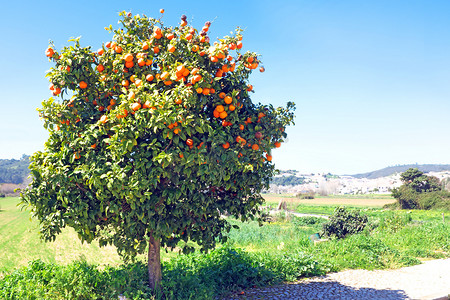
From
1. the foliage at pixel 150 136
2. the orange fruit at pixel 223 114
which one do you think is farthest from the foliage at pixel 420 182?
the orange fruit at pixel 223 114

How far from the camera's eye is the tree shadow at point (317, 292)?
7.01m

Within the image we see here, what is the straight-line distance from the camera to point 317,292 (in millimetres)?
7332

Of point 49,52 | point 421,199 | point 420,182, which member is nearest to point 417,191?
point 420,182

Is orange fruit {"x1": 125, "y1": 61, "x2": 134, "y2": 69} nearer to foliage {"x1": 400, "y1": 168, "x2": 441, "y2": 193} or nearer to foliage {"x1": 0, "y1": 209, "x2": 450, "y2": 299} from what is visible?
foliage {"x1": 0, "y1": 209, "x2": 450, "y2": 299}

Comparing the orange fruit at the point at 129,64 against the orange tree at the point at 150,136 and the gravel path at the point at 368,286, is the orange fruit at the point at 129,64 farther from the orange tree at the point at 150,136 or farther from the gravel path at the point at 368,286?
the gravel path at the point at 368,286

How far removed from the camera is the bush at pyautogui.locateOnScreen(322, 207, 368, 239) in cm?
1503

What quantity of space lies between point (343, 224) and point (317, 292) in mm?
8497


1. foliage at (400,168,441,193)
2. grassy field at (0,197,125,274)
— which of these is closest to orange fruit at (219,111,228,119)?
grassy field at (0,197,125,274)

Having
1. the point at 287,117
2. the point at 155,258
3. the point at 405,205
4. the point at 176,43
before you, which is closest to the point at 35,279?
the point at 155,258

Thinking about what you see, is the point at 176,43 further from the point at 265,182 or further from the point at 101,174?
the point at 265,182

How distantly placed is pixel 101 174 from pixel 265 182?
2.83m

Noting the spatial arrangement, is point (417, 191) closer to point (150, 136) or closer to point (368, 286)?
point (368, 286)

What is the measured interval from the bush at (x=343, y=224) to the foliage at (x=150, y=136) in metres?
10.7

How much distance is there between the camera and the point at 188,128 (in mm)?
4438
